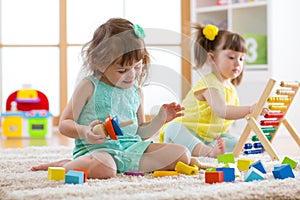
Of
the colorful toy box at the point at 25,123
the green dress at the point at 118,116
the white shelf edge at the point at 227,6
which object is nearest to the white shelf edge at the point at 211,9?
the white shelf edge at the point at 227,6

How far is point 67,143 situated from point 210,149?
35.9 inches

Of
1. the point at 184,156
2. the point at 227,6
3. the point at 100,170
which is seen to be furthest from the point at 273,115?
the point at 227,6

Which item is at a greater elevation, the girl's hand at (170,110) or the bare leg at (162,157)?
the girl's hand at (170,110)

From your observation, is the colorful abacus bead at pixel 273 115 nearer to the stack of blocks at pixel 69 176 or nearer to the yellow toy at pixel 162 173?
the yellow toy at pixel 162 173

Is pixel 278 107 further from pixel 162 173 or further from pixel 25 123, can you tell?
pixel 25 123

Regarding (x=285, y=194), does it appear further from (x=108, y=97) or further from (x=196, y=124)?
(x=196, y=124)

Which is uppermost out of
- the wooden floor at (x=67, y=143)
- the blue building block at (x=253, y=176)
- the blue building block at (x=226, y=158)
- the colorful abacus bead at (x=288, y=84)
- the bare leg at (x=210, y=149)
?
the colorful abacus bead at (x=288, y=84)

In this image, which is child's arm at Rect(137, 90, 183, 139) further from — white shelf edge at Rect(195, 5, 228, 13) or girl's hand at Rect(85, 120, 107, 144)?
white shelf edge at Rect(195, 5, 228, 13)

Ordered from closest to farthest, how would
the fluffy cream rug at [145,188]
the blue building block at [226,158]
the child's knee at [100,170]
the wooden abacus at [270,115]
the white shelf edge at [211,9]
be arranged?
1. the fluffy cream rug at [145,188]
2. the child's knee at [100,170]
3. the blue building block at [226,158]
4. the wooden abacus at [270,115]
5. the white shelf edge at [211,9]

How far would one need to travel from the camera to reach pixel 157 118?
1449 millimetres

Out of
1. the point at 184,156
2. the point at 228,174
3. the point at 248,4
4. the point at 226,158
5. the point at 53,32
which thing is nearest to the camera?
the point at 228,174

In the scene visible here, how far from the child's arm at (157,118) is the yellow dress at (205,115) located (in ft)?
1.13

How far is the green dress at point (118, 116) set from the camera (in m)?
1.43

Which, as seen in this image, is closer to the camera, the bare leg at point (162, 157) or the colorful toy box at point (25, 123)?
the bare leg at point (162, 157)
